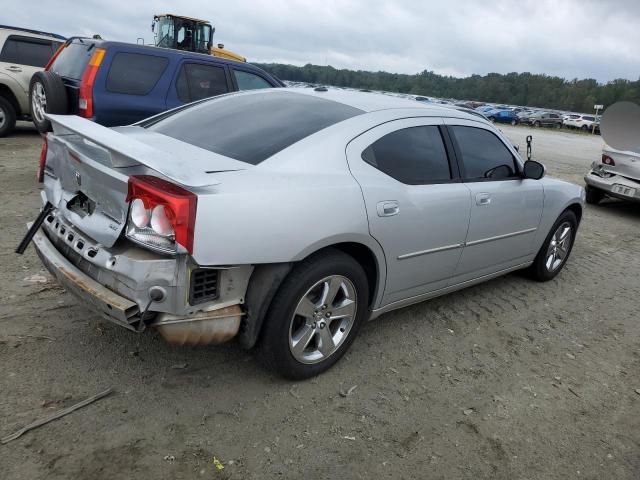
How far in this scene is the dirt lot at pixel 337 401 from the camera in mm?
2307

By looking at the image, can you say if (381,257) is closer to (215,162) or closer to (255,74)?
(215,162)

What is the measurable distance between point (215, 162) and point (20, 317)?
172 centimetres

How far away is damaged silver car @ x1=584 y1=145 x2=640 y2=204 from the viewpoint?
817 cm

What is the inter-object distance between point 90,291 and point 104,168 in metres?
0.59

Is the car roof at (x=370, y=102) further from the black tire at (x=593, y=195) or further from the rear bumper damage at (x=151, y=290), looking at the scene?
the black tire at (x=593, y=195)

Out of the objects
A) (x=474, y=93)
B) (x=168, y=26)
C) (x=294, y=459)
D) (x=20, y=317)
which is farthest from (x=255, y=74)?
(x=474, y=93)

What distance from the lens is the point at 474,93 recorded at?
308 ft

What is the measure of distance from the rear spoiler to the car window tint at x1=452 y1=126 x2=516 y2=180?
6.02 feet

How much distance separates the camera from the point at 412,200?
3123 millimetres

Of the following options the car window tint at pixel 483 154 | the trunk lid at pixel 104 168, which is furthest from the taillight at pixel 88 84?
the car window tint at pixel 483 154

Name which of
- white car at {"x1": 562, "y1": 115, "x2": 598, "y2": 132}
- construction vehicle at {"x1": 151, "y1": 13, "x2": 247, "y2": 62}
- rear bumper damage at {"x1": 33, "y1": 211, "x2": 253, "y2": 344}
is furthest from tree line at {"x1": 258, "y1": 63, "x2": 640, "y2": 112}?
rear bumper damage at {"x1": 33, "y1": 211, "x2": 253, "y2": 344}

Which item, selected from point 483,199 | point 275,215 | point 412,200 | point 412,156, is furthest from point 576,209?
point 275,215

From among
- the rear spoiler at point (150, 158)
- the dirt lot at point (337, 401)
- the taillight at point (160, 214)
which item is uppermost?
the rear spoiler at point (150, 158)

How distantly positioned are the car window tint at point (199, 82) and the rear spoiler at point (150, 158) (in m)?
4.26
